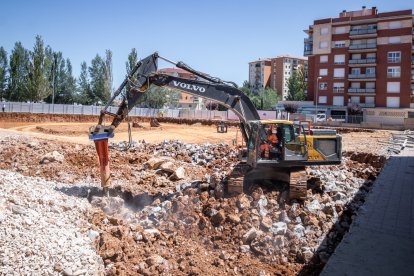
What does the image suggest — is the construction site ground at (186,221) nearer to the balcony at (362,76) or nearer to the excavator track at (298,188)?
the excavator track at (298,188)

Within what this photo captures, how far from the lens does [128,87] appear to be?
10.0 m

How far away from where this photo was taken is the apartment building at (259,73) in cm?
11556

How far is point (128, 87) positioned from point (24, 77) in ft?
185

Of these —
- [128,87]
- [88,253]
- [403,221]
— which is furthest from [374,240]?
[128,87]

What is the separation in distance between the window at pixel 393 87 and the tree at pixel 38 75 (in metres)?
52.3

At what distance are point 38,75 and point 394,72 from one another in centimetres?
5370

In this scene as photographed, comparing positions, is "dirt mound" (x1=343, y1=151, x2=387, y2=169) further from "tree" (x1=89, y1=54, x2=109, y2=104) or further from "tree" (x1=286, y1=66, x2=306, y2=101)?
"tree" (x1=286, y1=66, x2=306, y2=101)

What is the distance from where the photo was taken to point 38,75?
179 ft

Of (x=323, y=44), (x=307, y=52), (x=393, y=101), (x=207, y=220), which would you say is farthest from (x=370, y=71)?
(x=207, y=220)

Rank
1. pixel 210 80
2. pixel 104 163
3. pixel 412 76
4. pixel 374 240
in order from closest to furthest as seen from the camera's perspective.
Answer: pixel 374 240 → pixel 104 163 → pixel 210 80 → pixel 412 76

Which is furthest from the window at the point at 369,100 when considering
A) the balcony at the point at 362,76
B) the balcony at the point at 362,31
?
the balcony at the point at 362,31

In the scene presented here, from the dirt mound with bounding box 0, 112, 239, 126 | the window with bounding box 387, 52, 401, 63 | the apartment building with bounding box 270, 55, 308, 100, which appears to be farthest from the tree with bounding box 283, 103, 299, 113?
the apartment building with bounding box 270, 55, 308, 100

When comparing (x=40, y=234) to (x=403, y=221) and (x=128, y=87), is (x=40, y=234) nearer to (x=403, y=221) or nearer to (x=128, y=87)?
(x=128, y=87)

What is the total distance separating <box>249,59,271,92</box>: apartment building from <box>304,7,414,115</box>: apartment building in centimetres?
4752
